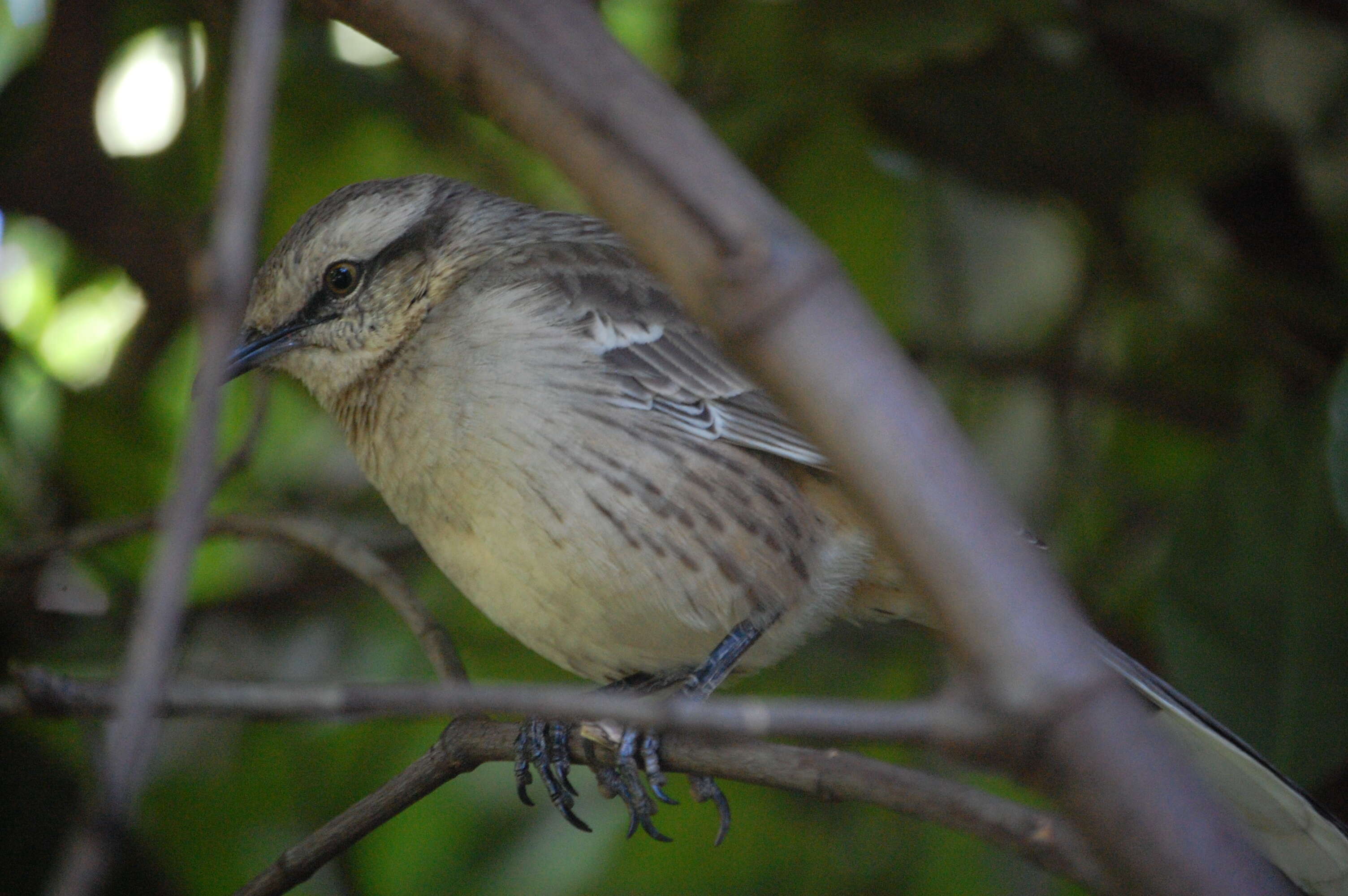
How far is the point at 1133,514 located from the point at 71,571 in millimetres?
2865

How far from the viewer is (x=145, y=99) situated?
10.7 ft

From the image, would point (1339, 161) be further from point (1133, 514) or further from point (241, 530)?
point (241, 530)

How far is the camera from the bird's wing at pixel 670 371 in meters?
2.48

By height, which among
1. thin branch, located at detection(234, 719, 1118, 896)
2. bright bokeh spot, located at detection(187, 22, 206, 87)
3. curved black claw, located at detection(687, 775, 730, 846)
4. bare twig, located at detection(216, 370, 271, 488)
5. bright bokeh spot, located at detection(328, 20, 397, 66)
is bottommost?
curved black claw, located at detection(687, 775, 730, 846)

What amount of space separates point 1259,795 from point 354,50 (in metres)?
2.78

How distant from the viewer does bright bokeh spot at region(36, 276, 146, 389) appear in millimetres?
3322

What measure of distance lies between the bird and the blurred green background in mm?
261

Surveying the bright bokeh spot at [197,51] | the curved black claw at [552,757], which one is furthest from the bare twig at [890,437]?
the bright bokeh spot at [197,51]

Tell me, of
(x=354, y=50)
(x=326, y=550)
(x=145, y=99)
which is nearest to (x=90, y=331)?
(x=145, y=99)

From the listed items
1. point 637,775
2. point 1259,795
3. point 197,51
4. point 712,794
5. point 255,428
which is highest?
point 197,51

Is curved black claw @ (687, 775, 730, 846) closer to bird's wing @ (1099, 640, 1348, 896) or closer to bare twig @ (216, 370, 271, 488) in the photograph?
bird's wing @ (1099, 640, 1348, 896)

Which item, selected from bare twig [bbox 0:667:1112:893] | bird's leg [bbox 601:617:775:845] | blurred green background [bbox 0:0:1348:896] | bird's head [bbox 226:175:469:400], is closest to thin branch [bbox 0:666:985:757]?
bare twig [bbox 0:667:1112:893]

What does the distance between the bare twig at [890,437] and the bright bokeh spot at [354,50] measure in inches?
94.7

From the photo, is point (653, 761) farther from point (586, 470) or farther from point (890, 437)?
point (890, 437)
